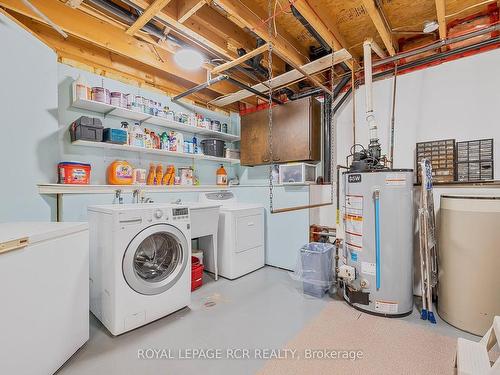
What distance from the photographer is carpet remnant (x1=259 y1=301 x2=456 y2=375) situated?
4.78ft

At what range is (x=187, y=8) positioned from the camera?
6.66 ft

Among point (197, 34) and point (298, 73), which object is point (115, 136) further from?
point (298, 73)

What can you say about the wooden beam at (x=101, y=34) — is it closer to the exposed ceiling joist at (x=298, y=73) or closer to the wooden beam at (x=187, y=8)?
the exposed ceiling joist at (x=298, y=73)

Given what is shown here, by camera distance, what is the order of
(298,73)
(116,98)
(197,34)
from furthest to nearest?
1. (298,73)
2. (116,98)
3. (197,34)

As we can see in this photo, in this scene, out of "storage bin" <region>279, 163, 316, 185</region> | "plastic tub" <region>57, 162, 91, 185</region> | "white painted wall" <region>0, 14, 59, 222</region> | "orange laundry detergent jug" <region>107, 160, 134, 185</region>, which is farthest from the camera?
"storage bin" <region>279, 163, 316, 185</region>

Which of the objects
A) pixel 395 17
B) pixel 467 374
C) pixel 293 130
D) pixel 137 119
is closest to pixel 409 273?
pixel 467 374

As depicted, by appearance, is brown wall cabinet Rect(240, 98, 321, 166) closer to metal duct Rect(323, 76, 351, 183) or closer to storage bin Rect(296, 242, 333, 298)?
metal duct Rect(323, 76, 351, 183)

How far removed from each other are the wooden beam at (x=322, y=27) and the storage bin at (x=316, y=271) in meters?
2.20

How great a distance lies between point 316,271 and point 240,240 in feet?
3.24

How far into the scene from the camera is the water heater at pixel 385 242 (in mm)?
2020

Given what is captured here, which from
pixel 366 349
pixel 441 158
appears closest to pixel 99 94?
pixel 366 349

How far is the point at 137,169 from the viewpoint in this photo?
9.08 ft

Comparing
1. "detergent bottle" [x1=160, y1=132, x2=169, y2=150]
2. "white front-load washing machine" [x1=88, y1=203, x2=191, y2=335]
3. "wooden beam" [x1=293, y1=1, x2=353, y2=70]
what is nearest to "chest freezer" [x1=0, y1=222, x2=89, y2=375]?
"white front-load washing machine" [x1=88, y1=203, x2=191, y2=335]

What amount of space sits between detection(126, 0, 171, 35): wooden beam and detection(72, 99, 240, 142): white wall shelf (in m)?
0.76
